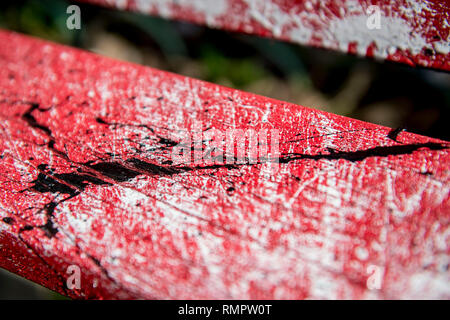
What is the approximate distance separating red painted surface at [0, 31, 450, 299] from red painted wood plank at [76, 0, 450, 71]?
0.22 metres

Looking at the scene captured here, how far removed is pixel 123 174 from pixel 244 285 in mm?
276

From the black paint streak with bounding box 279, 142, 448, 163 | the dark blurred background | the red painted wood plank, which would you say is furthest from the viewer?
the dark blurred background

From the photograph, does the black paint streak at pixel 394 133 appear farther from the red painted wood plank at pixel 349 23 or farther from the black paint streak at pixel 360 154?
the red painted wood plank at pixel 349 23

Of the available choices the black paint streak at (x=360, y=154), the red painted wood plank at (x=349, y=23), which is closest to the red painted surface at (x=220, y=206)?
the black paint streak at (x=360, y=154)

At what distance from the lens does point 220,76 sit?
74.0 inches

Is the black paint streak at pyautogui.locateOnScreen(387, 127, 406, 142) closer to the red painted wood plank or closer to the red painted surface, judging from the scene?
the red painted surface

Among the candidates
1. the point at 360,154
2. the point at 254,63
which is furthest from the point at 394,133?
the point at 254,63

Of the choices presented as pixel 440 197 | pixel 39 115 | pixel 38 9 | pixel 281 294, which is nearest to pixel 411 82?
pixel 440 197

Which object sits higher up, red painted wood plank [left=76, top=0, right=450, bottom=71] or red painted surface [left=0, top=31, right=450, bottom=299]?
red painted wood plank [left=76, top=0, right=450, bottom=71]

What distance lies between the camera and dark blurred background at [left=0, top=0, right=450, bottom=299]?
1.70 metres

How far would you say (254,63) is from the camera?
190 centimetres

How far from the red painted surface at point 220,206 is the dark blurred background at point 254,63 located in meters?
1.30

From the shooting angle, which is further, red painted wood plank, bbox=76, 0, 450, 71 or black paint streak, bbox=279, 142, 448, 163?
red painted wood plank, bbox=76, 0, 450, 71

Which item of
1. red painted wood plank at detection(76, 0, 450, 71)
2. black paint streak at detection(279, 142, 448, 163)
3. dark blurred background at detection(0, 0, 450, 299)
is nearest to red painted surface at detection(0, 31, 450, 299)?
black paint streak at detection(279, 142, 448, 163)
